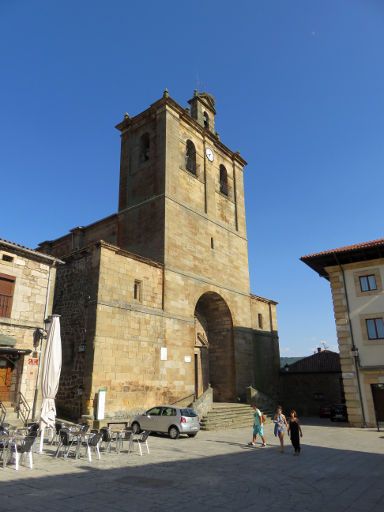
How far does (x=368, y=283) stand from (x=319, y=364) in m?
12.1

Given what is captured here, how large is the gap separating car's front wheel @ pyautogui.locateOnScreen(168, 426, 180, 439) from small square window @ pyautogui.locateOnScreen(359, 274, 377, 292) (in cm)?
1300

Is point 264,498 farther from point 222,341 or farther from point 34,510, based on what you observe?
point 222,341

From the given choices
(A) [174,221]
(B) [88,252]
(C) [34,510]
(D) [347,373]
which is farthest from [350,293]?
(C) [34,510]

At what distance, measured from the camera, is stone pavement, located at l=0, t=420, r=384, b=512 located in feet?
21.9

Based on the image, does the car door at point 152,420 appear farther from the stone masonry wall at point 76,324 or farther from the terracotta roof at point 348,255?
the terracotta roof at point 348,255

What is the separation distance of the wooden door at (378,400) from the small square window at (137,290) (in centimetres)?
1304

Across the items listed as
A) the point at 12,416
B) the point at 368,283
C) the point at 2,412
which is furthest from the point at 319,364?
the point at 2,412

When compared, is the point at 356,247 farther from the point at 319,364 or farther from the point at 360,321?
the point at 319,364

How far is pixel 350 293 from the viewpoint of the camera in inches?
876

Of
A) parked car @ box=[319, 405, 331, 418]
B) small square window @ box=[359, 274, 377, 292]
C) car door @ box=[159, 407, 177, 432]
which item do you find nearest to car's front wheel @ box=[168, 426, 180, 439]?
car door @ box=[159, 407, 177, 432]

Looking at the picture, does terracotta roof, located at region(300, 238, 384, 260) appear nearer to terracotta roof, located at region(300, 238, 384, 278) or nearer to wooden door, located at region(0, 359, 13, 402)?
terracotta roof, located at region(300, 238, 384, 278)

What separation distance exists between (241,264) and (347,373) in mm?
10797

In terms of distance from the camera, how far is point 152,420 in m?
16.6

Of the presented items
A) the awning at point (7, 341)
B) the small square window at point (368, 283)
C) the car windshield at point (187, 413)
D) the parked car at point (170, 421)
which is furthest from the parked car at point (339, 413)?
the awning at point (7, 341)
